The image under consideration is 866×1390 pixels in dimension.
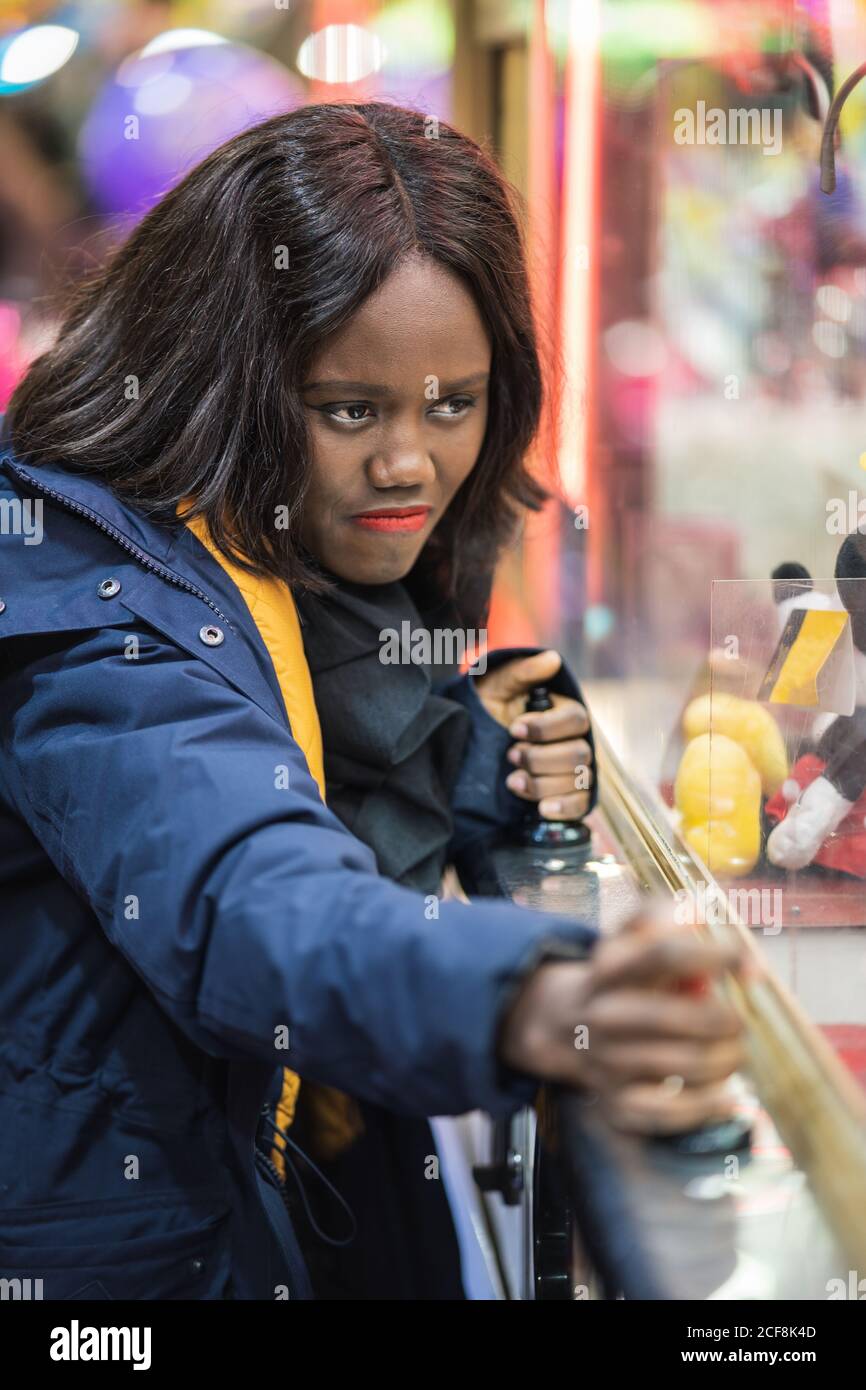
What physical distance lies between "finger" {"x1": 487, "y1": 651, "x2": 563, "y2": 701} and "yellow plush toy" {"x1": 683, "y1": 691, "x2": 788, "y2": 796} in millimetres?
274

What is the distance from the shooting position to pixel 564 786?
49.8 inches

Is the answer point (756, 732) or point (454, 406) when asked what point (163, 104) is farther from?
point (756, 732)

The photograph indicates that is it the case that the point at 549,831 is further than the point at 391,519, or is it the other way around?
the point at 549,831

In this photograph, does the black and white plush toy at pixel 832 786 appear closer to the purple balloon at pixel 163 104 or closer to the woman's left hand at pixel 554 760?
the woman's left hand at pixel 554 760

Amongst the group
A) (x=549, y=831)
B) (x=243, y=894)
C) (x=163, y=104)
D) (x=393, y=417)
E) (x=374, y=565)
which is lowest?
(x=549, y=831)

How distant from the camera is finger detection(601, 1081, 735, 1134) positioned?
1.79 feet

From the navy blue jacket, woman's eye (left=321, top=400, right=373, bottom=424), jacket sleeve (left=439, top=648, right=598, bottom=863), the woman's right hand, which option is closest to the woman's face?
woman's eye (left=321, top=400, right=373, bottom=424)

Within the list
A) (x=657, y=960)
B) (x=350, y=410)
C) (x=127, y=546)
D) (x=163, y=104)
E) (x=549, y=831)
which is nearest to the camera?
(x=657, y=960)

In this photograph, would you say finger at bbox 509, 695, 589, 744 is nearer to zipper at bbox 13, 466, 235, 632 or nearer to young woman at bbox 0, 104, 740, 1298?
young woman at bbox 0, 104, 740, 1298

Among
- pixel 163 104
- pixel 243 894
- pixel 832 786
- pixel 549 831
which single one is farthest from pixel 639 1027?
pixel 163 104

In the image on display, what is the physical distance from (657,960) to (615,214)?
213cm

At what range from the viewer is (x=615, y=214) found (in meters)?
2.42

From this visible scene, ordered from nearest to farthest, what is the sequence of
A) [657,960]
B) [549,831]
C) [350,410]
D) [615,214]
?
[657,960] → [350,410] → [549,831] → [615,214]

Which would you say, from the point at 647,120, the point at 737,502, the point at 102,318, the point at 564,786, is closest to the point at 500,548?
the point at 564,786
